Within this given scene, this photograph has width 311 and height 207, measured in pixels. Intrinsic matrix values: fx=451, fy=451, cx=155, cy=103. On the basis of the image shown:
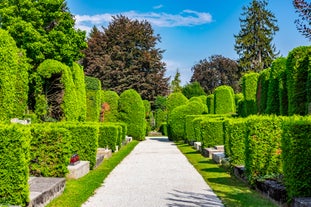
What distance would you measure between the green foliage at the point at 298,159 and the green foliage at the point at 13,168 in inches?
162

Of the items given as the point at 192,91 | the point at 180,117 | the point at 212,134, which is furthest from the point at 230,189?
the point at 192,91

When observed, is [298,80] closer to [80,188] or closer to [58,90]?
[80,188]

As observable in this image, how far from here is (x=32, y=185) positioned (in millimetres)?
8266

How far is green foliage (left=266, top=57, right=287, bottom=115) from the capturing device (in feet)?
55.7

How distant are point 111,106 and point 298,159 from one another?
28.4m

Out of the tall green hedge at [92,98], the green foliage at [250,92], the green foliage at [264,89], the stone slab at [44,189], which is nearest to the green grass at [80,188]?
the stone slab at [44,189]

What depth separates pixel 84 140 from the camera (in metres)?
13.2

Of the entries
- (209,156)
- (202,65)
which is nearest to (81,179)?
(209,156)

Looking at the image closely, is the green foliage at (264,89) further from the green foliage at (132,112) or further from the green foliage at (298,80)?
the green foliage at (132,112)

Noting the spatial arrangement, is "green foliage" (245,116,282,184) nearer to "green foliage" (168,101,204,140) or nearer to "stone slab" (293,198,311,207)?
"stone slab" (293,198,311,207)

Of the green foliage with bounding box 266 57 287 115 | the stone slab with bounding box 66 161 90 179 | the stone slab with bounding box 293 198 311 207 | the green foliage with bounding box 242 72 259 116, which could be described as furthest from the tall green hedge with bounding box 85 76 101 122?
the stone slab with bounding box 293 198 311 207

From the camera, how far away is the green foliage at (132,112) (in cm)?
3438

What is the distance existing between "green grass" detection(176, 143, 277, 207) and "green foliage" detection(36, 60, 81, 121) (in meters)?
11.8

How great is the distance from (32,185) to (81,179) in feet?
Answer: 10.0
